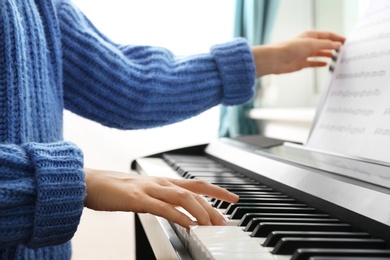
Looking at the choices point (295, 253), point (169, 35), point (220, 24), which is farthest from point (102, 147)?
point (295, 253)

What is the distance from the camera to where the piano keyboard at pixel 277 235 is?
0.52 meters

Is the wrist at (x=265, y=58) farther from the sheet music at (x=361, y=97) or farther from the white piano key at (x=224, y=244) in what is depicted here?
the white piano key at (x=224, y=244)

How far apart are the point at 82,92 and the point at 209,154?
1.30 feet

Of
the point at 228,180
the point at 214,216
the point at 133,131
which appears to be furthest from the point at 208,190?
the point at 133,131

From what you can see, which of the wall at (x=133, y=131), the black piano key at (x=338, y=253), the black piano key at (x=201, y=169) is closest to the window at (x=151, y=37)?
the wall at (x=133, y=131)

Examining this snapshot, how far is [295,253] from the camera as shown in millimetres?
491

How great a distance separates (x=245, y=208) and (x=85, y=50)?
622 mm

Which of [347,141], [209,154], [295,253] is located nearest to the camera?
[295,253]

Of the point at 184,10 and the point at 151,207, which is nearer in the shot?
the point at 151,207

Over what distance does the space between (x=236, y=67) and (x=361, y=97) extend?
356 millimetres

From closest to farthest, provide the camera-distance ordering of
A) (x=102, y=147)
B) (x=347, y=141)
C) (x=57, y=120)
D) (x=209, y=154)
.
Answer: (x=347, y=141) < (x=57, y=120) < (x=209, y=154) < (x=102, y=147)

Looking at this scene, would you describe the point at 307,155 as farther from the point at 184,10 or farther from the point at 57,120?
the point at 184,10

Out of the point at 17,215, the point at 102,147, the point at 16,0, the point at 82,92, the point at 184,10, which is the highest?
the point at 184,10

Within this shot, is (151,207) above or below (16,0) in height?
below
